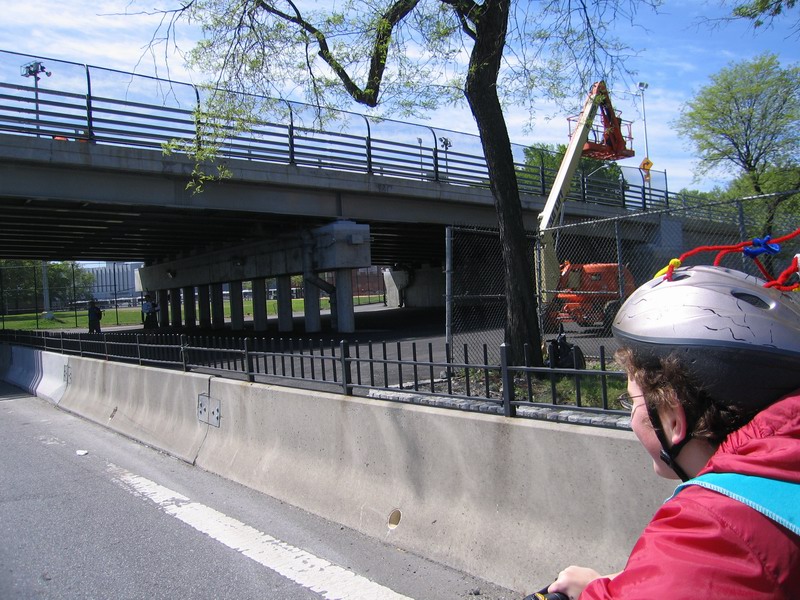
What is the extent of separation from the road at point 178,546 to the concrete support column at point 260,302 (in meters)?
21.1

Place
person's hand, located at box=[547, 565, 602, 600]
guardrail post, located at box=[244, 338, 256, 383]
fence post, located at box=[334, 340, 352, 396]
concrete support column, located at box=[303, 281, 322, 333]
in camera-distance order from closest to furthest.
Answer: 1. person's hand, located at box=[547, 565, 602, 600]
2. fence post, located at box=[334, 340, 352, 396]
3. guardrail post, located at box=[244, 338, 256, 383]
4. concrete support column, located at box=[303, 281, 322, 333]

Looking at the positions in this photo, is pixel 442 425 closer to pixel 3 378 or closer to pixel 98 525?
pixel 98 525

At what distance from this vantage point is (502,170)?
318 inches

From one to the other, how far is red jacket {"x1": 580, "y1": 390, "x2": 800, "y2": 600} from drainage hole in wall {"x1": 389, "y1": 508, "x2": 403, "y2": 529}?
3.87m

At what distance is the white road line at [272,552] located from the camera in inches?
165

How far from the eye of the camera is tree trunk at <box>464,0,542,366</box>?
7.85 metres

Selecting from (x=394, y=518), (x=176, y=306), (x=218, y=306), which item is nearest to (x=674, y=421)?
(x=394, y=518)

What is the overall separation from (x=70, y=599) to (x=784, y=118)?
100 ft

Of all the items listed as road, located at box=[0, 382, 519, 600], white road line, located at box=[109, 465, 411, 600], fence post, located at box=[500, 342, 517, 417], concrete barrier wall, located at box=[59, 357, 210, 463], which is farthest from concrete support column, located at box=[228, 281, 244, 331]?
fence post, located at box=[500, 342, 517, 417]

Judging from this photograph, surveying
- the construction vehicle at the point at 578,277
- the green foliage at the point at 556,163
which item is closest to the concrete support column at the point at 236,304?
the green foliage at the point at 556,163

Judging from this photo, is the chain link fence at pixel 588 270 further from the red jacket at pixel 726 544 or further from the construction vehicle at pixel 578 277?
the red jacket at pixel 726 544

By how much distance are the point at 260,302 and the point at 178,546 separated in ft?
80.1

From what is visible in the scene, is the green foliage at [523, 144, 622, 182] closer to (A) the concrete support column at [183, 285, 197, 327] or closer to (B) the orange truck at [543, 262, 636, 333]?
(B) the orange truck at [543, 262, 636, 333]

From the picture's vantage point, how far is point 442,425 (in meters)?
4.72
